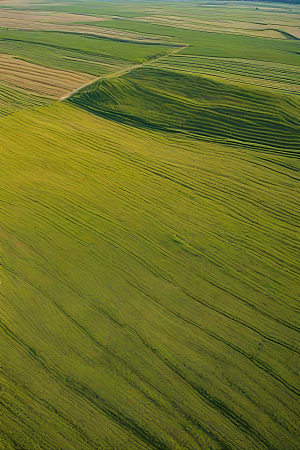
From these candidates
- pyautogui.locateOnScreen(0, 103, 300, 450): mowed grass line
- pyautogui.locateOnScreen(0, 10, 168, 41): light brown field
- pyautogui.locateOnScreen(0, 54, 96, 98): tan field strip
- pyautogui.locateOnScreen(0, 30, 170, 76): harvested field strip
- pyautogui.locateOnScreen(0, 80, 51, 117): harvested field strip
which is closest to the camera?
pyautogui.locateOnScreen(0, 103, 300, 450): mowed grass line

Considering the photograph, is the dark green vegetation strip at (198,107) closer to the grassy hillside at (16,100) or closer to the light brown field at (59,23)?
the grassy hillside at (16,100)

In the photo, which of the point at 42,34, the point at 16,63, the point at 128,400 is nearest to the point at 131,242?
the point at 128,400

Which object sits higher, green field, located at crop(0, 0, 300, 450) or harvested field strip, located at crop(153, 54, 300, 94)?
harvested field strip, located at crop(153, 54, 300, 94)

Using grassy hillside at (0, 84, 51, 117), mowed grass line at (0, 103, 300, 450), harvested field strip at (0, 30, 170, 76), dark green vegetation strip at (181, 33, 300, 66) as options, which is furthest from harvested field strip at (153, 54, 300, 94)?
grassy hillside at (0, 84, 51, 117)

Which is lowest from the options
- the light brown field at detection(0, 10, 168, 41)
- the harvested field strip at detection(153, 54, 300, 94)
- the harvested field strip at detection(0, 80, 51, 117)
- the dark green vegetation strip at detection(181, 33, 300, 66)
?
the harvested field strip at detection(0, 80, 51, 117)

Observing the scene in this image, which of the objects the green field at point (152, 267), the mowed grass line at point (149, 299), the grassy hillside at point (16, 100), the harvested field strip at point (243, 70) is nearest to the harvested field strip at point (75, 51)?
the harvested field strip at point (243, 70)

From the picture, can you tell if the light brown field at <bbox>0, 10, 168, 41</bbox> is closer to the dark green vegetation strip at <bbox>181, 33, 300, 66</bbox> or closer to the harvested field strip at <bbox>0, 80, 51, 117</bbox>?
the dark green vegetation strip at <bbox>181, 33, 300, 66</bbox>
